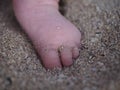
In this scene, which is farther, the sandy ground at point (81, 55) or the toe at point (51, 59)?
the toe at point (51, 59)

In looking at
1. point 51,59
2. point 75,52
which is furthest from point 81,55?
point 51,59

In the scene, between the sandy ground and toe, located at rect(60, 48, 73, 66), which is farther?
toe, located at rect(60, 48, 73, 66)

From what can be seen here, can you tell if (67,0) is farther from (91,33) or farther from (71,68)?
(71,68)
